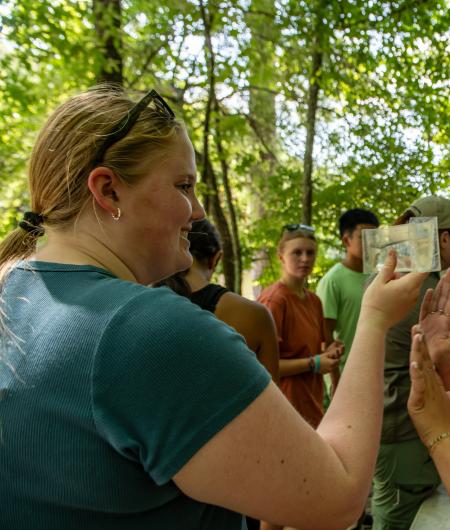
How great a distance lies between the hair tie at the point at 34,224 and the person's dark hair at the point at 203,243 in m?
1.61

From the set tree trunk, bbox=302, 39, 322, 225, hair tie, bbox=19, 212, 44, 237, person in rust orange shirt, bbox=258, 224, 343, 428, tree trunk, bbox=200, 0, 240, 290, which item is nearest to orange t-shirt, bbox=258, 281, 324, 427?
person in rust orange shirt, bbox=258, 224, 343, 428

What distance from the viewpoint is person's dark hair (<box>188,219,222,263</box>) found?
2.85 meters

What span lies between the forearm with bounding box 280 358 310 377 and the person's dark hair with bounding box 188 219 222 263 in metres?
1.34

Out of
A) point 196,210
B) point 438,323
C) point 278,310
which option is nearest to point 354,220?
point 278,310

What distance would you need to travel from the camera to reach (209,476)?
0.82 m

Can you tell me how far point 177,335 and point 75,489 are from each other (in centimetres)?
29

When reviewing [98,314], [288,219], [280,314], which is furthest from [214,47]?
[98,314]

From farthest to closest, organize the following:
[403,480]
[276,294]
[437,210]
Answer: [276,294], [437,210], [403,480]

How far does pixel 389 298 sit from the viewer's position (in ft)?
4.50

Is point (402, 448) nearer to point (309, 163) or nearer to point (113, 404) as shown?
point (113, 404)

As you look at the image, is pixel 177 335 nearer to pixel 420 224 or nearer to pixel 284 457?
pixel 284 457

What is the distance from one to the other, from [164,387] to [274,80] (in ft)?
30.8

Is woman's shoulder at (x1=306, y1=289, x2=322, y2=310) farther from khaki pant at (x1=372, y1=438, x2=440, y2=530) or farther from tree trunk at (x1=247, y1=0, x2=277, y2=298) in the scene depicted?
tree trunk at (x1=247, y1=0, x2=277, y2=298)

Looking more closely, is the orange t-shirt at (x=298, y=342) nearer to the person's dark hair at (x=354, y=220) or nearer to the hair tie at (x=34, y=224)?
the person's dark hair at (x=354, y=220)
